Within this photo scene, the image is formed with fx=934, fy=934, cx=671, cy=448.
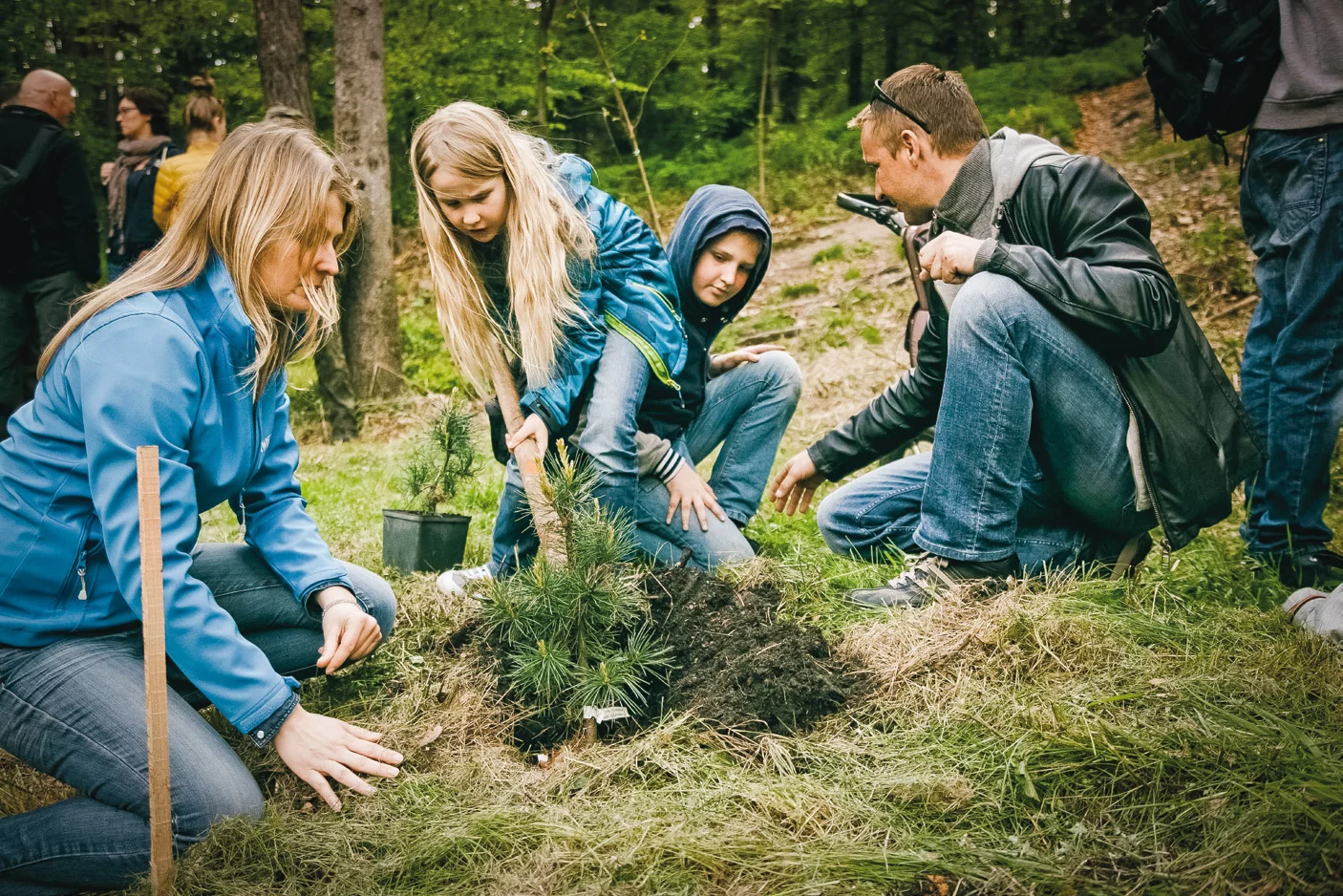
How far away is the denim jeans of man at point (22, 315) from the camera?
17.4ft

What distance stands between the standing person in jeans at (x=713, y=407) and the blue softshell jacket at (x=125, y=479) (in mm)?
1464

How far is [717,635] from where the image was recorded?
2451 millimetres

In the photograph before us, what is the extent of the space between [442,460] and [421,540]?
38 cm

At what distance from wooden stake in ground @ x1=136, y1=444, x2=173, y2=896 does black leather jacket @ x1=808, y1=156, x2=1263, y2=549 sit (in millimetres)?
2090

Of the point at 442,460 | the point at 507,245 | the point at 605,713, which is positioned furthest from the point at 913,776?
the point at 442,460

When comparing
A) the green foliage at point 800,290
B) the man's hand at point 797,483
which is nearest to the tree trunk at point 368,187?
the green foliage at point 800,290

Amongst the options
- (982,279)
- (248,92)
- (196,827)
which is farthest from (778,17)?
(196,827)

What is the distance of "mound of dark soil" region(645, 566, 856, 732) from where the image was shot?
2.18m

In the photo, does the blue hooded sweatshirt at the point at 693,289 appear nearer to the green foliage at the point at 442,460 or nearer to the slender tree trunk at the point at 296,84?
the green foliage at the point at 442,460

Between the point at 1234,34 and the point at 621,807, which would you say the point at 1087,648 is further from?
A: the point at 1234,34

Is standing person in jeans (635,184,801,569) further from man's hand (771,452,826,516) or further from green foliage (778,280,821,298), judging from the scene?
green foliage (778,280,821,298)

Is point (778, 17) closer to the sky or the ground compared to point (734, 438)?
closer to the sky

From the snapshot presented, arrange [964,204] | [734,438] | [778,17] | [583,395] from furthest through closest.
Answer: [778,17] < [734,438] < [583,395] < [964,204]

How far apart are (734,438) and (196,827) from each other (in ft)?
7.50
